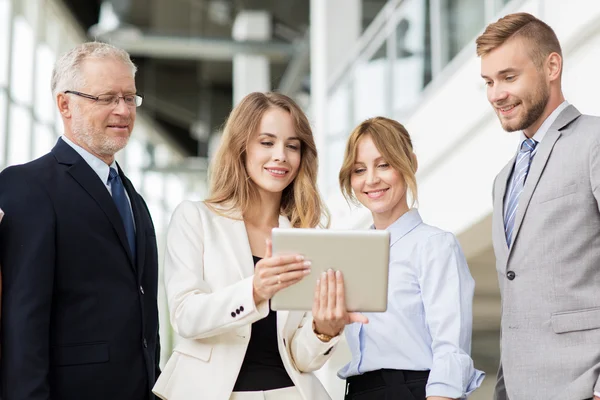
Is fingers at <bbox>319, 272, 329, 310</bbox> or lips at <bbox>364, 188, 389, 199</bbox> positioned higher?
lips at <bbox>364, 188, 389, 199</bbox>

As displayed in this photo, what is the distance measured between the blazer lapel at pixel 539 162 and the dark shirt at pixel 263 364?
2.73ft

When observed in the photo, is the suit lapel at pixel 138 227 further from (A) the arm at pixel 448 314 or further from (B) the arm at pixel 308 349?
(A) the arm at pixel 448 314

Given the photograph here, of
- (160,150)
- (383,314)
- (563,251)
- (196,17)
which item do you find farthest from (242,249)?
(160,150)

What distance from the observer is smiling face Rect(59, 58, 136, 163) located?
9.95 ft

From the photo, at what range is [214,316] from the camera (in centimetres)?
269

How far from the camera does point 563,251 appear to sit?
8.84 feet

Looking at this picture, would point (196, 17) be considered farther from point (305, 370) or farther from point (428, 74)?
point (305, 370)

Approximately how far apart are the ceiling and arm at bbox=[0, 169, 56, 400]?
7648 mm

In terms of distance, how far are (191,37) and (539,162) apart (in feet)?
42.0

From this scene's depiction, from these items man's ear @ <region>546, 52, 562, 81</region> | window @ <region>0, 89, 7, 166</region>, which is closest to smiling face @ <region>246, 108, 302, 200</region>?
man's ear @ <region>546, 52, 562, 81</region>

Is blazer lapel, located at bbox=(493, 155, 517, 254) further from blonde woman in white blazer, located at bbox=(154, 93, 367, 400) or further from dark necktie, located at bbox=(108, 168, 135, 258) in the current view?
dark necktie, located at bbox=(108, 168, 135, 258)

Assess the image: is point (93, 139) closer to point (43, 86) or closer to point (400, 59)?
point (400, 59)

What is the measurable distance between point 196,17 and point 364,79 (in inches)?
372

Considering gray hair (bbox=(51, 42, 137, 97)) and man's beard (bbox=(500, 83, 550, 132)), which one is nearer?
man's beard (bbox=(500, 83, 550, 132))
